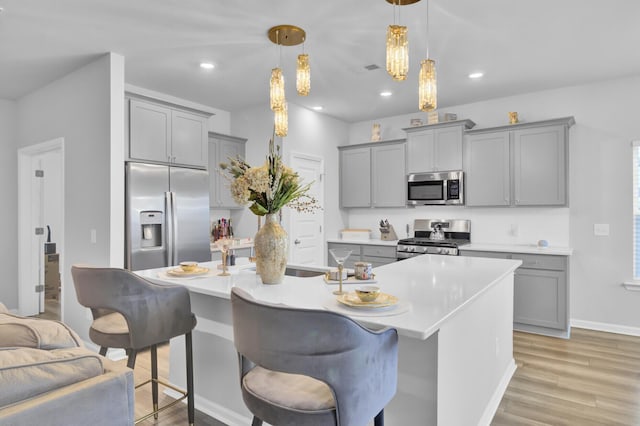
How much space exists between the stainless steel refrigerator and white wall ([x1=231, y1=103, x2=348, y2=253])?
3.16 feet

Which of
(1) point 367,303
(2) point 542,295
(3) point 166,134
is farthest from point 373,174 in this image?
(1) point 367,303

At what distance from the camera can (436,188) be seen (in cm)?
505

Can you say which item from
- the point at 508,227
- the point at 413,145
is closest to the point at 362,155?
the point at 413,145

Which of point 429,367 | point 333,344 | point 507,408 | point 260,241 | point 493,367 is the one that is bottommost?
point 507,408

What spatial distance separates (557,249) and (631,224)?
0.76 metres

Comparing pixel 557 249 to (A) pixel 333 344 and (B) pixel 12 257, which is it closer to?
(A) pixel 333 344

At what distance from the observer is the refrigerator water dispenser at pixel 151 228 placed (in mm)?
3723

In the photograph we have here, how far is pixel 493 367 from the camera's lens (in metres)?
2.55

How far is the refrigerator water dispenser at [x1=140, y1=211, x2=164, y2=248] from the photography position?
372 centimetres

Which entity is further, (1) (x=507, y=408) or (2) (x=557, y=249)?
(2) (x=557, y=249)

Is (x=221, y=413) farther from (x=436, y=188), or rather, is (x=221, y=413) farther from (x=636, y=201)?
(x=636, y=201)

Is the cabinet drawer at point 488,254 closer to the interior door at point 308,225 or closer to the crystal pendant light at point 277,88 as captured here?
the interior door at point 308,225

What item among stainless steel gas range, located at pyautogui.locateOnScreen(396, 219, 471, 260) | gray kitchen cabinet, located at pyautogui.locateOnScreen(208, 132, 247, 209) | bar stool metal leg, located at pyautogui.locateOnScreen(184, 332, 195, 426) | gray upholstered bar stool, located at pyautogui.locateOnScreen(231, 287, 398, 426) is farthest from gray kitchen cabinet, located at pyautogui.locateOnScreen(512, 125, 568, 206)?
bar stool metal leg, located at pyautogui.locateOnScreen(184, 332, 195, 426)

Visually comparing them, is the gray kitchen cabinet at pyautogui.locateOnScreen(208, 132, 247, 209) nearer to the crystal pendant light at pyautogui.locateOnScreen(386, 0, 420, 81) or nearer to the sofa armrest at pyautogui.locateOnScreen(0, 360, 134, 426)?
the crystal pendant light at pyautogui.locateOnScreen(386, 0, 420, 81)
